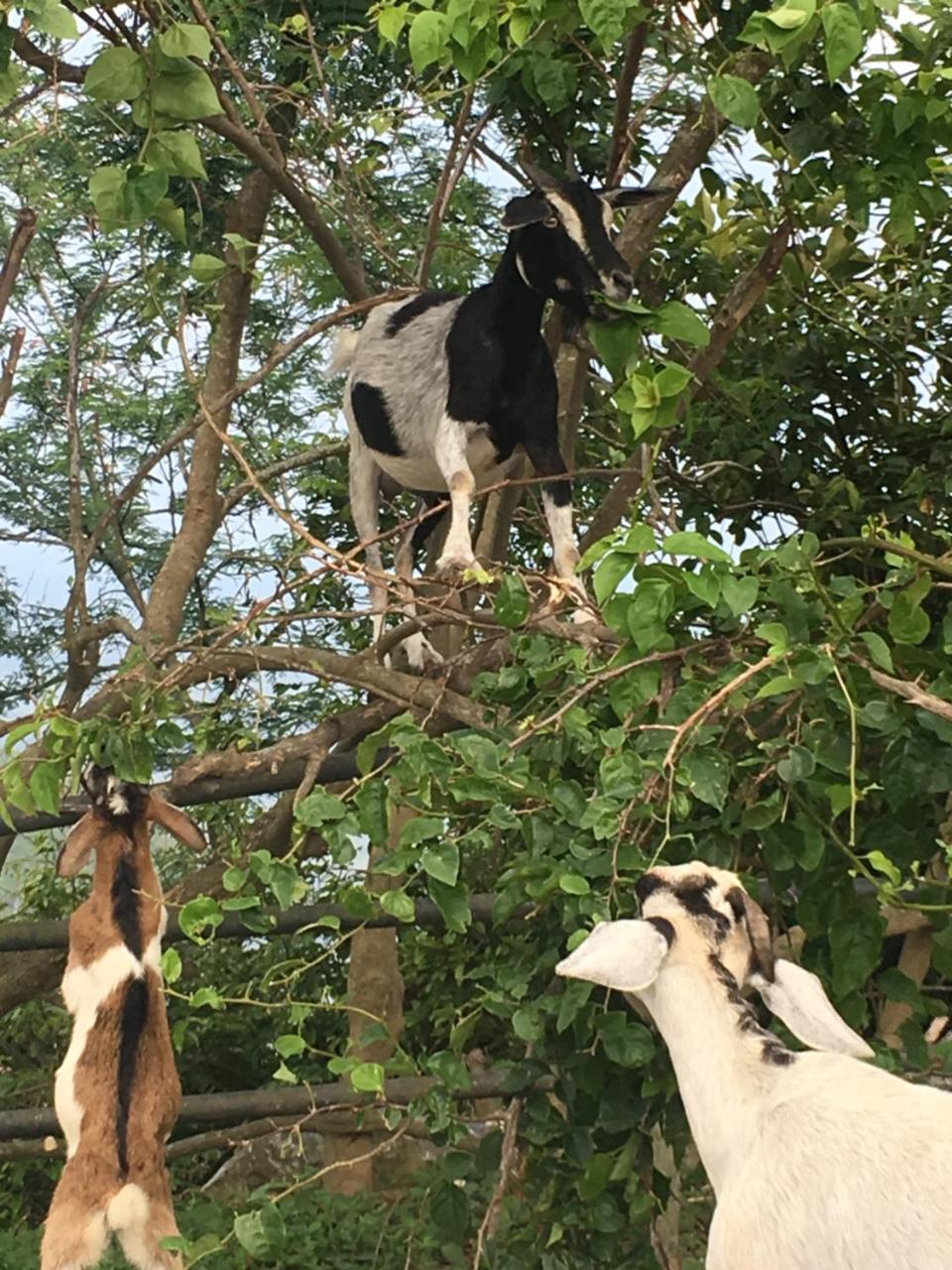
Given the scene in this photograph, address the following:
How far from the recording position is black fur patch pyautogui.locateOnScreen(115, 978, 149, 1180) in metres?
1.30

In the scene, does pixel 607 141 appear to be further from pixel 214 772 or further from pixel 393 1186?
pixel 393 1186

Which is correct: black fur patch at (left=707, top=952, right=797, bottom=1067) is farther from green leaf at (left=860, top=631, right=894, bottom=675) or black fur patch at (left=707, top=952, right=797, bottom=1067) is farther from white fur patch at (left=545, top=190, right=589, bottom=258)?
white fur patch at (left=545, top=190, right=589, bottom=258)

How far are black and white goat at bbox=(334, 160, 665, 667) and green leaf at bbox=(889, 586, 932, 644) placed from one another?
32 cm

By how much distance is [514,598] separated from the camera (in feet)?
4.71

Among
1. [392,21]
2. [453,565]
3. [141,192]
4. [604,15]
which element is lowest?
[453,565]

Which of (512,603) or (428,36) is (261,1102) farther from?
(428,36)

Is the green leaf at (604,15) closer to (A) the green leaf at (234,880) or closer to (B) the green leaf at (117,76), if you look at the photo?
(B) the green leaf at (117,76)

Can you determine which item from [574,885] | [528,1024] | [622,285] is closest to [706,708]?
[574,885]

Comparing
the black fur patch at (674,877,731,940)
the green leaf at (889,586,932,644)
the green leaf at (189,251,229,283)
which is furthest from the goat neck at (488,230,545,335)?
the black fur patch at (674,877,731,940)

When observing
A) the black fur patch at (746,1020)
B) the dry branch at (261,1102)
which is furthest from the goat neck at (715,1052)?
the dry branch at (261,1102)

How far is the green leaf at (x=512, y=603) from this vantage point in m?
1.43

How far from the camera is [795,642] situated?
128cm

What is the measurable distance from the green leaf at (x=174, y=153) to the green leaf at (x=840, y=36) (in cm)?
60

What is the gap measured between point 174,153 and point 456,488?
51cm
